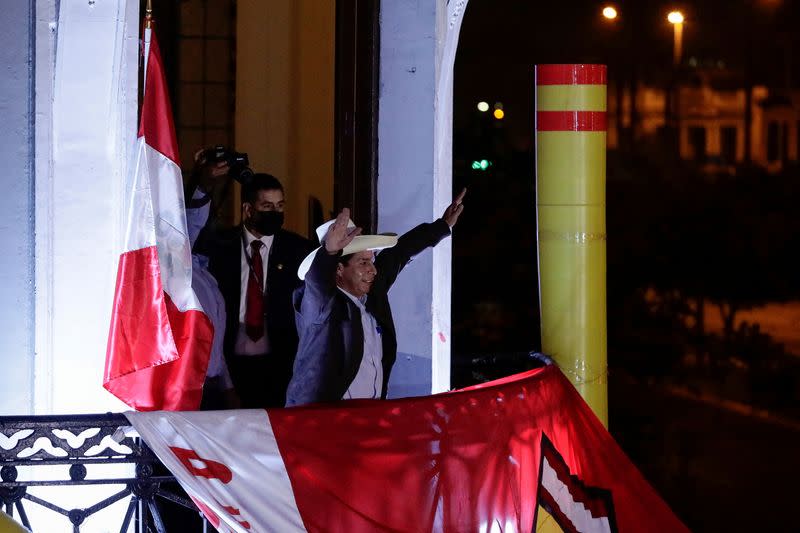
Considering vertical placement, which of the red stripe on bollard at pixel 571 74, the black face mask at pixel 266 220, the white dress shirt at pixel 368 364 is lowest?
the white dress shirt at pixel 368 364

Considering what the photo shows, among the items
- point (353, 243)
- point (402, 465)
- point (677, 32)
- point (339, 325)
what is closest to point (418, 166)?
point (353, 243)

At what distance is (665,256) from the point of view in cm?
2612

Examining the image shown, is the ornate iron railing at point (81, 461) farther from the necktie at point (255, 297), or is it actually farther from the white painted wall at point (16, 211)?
the necktie at point (255, 297)

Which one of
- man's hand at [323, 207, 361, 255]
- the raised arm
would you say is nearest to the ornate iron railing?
man's hand at [323, 207, 361, 255]

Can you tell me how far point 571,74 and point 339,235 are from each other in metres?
2.67

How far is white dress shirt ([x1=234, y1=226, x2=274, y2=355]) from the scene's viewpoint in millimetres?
7141

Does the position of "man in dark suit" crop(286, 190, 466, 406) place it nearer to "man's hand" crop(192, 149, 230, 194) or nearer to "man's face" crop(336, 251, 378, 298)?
"man's face" crop(336, 251, 378, 298)

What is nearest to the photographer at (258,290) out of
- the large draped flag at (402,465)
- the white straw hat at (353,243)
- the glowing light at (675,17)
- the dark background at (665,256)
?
the white straw hat at (353,243)

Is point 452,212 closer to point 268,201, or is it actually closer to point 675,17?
point 268,201

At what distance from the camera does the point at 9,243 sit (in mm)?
6402

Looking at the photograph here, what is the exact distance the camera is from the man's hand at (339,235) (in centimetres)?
599

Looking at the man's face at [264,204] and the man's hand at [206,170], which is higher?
the man's hand at [206,170]

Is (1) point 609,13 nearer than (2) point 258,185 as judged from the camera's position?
No

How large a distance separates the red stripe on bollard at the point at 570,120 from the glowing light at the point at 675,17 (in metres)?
26.9
